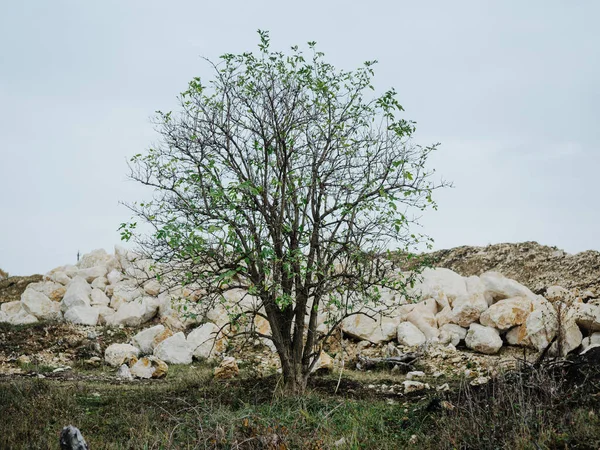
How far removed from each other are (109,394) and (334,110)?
6.40 metres

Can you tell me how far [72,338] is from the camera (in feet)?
60.0

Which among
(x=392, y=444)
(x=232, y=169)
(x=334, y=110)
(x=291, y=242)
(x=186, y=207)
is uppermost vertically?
(x=334, y=110)

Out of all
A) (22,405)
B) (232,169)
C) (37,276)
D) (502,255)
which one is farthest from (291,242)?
(37,276)

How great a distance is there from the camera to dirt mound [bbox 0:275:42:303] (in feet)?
87.6

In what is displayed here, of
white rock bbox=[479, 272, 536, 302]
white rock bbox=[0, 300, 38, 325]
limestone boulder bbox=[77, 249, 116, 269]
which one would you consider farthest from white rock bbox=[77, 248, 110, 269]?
white rock bbox=[479, 272, 536, 302]

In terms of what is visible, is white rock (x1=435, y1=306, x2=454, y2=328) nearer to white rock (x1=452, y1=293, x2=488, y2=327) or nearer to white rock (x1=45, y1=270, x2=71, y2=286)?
white rock (x1=452, y1=293, x2=488, y2=327)

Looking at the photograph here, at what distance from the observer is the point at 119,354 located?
16312 mm

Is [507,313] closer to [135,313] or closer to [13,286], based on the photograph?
[135,313]

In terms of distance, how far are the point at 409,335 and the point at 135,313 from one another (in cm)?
971

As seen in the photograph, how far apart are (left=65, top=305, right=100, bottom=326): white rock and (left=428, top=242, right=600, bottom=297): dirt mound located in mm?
11471

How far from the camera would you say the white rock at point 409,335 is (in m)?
15.4

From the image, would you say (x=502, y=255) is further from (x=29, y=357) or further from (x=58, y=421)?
(x=58, y=421)

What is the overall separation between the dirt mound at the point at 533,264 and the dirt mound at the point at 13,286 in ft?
59.7

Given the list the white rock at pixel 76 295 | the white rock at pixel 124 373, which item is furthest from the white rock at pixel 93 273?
the white rock at pixel 124 373
